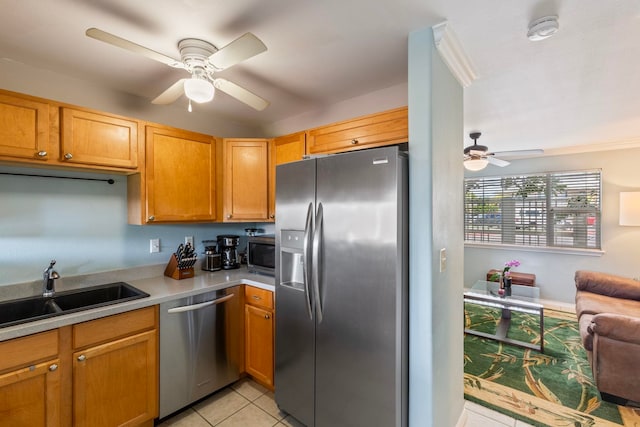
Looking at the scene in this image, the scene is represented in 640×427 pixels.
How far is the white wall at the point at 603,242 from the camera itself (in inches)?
153

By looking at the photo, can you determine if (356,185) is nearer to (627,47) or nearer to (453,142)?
(453,142)

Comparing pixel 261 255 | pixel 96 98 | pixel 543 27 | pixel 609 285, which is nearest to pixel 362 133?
pixel 543 27

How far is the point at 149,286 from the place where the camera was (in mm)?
2191

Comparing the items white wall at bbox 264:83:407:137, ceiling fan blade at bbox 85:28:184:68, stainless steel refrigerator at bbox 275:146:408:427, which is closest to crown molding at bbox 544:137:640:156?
white wall at bbox 264:83:407:137

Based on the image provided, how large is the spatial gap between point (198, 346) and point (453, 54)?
8.60 feet

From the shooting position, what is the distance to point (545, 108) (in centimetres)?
268

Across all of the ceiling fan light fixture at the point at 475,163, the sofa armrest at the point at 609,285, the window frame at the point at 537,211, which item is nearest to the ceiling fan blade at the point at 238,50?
the ceiling fan light fixture at the point at 475,163

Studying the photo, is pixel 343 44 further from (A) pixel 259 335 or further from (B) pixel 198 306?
(A) pixel 259 335

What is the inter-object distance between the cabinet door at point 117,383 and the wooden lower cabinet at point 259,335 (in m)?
0.69

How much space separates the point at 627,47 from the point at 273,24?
2.08 metres

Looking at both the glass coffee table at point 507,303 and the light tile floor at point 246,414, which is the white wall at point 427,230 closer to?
the light tile floor at point 246,414

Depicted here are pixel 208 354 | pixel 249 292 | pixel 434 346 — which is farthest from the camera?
pixel 249 292

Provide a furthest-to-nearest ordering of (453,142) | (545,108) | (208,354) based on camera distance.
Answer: (545,108)
(208,354)
(453,142)

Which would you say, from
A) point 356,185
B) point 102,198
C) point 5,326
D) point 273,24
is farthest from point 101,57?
point 356,185
